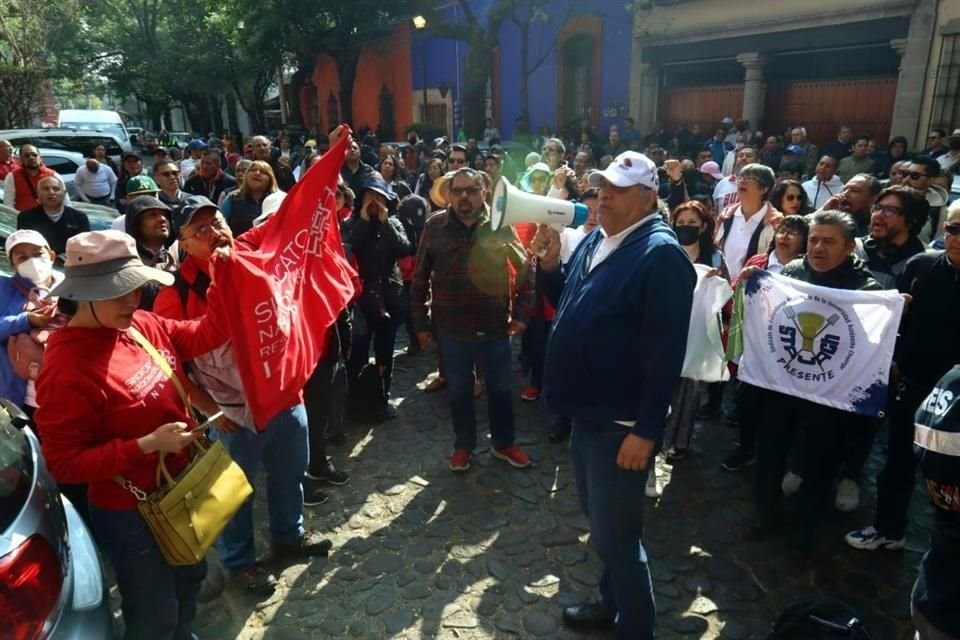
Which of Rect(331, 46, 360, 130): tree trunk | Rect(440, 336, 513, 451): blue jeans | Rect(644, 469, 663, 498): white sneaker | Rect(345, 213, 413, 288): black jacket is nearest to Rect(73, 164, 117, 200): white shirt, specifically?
Rect(345, 213, 413, 288): black jacket

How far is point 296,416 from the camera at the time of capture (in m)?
3.50

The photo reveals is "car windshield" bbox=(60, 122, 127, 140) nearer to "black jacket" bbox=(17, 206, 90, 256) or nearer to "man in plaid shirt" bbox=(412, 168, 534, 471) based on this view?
"black jacket" bbox=(17, 206, 90, 256)

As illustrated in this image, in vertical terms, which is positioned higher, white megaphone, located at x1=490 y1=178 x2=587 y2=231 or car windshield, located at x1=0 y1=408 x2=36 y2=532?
white megaphone, located at x1=490 y1=178 x2=587 y2=231

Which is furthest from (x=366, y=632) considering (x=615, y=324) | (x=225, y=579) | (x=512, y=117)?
(x=512, y=117)

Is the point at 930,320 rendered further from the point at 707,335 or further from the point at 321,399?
the point at 321,399

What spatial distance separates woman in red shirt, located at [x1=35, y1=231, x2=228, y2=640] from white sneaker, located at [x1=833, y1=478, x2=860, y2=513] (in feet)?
12.5

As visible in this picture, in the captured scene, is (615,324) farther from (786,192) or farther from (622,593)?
(786,192)

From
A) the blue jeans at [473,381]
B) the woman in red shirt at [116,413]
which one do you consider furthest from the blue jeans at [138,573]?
the blue jeans at [473,381]

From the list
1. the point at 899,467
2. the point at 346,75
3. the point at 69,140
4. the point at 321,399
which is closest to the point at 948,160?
the point at 899,467

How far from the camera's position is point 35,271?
3447 millimetres

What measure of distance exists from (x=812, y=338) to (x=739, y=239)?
6.14ft

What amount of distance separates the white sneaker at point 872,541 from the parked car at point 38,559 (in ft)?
12.2

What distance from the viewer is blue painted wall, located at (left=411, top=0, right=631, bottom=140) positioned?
64.4ft

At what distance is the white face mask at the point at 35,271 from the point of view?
343 cm
